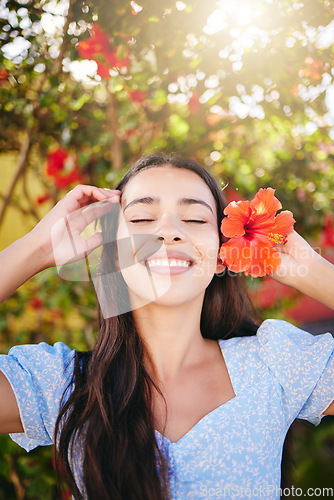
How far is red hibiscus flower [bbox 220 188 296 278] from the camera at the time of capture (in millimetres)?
1534

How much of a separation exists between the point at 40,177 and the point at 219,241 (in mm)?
1851

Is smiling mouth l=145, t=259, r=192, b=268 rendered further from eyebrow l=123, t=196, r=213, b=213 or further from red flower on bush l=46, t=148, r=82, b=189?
red flower on bush l=46, t=148, r=82, b=189

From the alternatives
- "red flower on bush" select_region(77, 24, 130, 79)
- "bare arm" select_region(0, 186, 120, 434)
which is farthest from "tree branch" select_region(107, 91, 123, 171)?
"bare arm" select_region(0, 186, 120, 434)

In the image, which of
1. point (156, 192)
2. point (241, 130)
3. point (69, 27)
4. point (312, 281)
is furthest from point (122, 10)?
→ point (241, 130)

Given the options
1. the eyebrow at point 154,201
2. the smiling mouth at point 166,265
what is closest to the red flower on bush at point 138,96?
the eyebrow at point 154,201

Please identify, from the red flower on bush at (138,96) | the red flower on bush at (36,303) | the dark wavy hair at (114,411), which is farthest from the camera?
the red flower on bush at (36,303)

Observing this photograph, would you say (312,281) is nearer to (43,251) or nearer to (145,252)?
(145,252)

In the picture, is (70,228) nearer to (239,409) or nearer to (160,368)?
(160,368)

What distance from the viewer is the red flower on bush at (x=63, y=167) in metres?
2.90

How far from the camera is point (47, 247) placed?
1.55 meters

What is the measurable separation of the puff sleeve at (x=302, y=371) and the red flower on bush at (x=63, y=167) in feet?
5.87

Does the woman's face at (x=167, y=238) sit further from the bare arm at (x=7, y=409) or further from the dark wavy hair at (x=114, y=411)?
the bare arm at (x=7, y=409)

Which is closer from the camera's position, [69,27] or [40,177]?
[69,27]

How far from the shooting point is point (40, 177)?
3.17 meters
